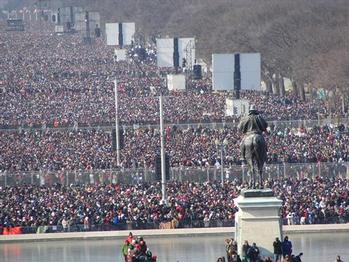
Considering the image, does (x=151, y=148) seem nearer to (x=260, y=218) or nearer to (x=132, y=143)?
(x=132, y=143)

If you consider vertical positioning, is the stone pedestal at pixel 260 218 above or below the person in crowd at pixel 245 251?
above

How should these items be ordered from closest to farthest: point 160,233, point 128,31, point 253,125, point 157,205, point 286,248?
point 286,248
point 253,125
point 160,233
point 157,205
point 128,31

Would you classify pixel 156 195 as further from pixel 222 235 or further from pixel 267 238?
pixel 267 238

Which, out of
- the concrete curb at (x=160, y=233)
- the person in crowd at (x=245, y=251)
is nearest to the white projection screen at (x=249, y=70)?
the concrete curb at (x=160, y=233)

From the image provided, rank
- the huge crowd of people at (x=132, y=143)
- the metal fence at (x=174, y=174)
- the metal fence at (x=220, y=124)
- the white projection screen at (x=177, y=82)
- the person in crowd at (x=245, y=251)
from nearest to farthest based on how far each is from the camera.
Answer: the person in crowd at (x=245, y=251), the huge crowd of people at (x=132, y=143), the metal fence at (x=174, y=174), the metal fence at (x=220, y=124), the white projection screen at (x=177, y=82)

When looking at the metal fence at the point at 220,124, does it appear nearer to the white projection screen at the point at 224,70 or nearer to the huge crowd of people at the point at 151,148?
the huge crowd of people at the point at 151,148

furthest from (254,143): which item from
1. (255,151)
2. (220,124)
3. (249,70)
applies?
(249,70)
